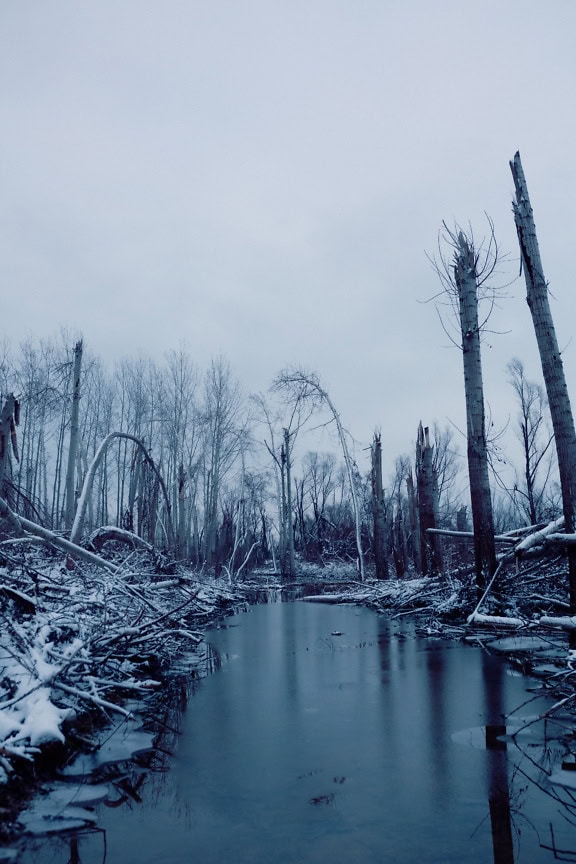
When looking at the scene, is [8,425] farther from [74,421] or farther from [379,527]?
[379,527]

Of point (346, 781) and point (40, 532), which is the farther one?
point (40, 532)

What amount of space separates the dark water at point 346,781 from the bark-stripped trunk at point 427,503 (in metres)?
7.12

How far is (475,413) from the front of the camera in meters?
10.9

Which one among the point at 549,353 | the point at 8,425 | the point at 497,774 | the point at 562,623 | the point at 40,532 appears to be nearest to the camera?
the point at 497,774

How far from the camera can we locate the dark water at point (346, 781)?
298 cm

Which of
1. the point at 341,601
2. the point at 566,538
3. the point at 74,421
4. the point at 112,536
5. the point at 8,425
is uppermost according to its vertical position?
the point at 74,421

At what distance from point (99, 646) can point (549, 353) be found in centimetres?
614

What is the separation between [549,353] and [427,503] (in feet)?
26.9

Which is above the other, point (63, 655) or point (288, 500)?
point (288, 500)

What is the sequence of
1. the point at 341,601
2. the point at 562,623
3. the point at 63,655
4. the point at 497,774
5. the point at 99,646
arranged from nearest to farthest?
the point at 497,774
the point at 63,655
the point at 99,646
the point at 562,623
the point at 341,601

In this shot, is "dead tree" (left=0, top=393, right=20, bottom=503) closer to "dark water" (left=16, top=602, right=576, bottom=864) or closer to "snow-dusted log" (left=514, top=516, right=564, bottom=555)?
"dark water" (left=16, top=602, right=576, bottom=864)

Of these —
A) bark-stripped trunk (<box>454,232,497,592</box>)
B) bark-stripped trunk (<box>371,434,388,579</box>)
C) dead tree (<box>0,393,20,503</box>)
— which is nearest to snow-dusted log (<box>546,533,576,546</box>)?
bark-stripped trunk (<box>454,232,497,592</box>)

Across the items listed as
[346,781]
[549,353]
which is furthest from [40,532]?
[549,353]

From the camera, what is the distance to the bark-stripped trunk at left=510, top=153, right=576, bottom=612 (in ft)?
23.2
